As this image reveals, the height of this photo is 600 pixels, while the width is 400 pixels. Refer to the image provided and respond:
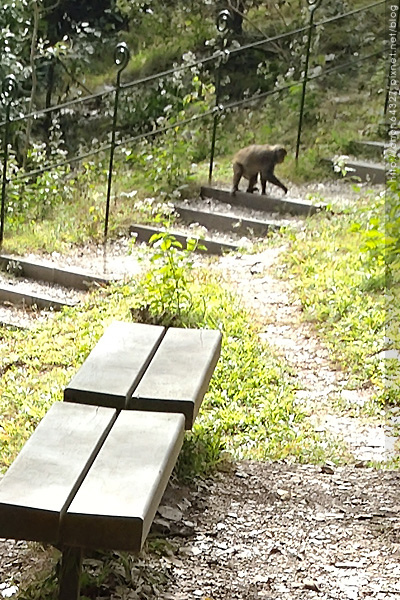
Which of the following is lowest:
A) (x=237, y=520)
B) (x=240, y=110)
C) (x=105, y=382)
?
(x=237, y=520)

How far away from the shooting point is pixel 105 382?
3.86 m

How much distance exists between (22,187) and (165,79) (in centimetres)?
319

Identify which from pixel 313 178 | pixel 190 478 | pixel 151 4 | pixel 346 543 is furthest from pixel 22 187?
pixel 346 543

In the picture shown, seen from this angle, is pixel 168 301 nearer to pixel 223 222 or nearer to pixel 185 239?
pixel 185 239

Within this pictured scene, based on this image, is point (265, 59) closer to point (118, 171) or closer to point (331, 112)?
point (331, 112)

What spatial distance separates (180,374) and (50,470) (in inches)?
40.9

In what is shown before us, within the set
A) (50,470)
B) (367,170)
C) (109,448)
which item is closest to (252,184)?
(367,170)

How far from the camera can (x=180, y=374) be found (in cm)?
403

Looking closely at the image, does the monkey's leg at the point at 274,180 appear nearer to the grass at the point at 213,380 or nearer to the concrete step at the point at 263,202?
the concrete step at the point at 263,202

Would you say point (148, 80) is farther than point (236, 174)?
Yes

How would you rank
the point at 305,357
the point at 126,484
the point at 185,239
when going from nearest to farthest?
1. the point at 126,484
2. the point at 305,357
3. the point at 185,239

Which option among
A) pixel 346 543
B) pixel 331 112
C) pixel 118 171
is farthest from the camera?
pixel 331 112

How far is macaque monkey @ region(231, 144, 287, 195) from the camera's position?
871 centimetres

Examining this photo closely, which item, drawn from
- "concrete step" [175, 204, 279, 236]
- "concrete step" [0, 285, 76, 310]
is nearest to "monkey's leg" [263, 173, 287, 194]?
"concrete step" [175, 204, 279, 236]
